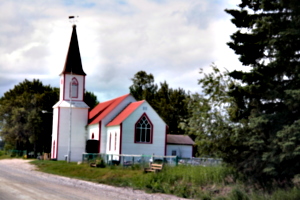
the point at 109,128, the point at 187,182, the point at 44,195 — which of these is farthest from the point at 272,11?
the point at 109,128

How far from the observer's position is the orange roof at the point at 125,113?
156ft

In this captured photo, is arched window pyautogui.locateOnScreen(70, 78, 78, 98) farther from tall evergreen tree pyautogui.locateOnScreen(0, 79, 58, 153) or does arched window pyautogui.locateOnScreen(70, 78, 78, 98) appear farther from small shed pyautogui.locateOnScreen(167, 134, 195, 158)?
tall evergreen tree pyautogui.locateOnScreen(0, 79, 58, 153)

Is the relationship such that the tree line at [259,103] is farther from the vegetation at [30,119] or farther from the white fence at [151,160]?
the vegetation at [30,119]

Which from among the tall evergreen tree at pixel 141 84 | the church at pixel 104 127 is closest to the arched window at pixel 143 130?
the church at pixel 104 127

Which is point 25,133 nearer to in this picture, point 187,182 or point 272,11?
point 187,182

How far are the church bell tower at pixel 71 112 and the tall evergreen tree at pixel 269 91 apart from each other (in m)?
33.9

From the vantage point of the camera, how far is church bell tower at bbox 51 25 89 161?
177ft

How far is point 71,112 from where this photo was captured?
2122 inches

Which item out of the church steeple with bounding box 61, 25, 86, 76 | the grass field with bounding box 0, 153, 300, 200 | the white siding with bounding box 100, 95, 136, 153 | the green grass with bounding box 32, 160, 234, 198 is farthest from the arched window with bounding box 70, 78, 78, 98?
the grass field with bounding box 0, 153, 300, 200

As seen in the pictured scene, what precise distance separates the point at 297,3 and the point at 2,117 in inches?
2495

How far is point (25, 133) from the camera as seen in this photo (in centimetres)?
6838

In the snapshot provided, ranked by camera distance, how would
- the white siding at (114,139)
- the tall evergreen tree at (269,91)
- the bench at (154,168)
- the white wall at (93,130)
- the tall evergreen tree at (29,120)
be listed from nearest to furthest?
the tall evergreen tree at (269,91) < the bench at (154,168) < the white siding at (114,139) < the white wall at (93,130) < the tall evergreen tree at (29,120)

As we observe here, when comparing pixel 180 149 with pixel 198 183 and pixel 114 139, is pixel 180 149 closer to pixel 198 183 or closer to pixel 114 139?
pixel 114 139

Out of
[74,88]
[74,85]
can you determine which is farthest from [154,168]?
[74,85]
